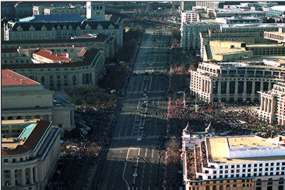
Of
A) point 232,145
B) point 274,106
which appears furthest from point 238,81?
point 232,145

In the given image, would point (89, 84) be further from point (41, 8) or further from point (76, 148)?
point (41, 8)

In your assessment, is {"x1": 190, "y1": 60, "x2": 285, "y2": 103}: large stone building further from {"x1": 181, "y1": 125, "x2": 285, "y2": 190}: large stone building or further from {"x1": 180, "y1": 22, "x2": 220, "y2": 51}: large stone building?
{"x1": 180, "y1": 22, "x2": 220, "y2": 51}: large stone building

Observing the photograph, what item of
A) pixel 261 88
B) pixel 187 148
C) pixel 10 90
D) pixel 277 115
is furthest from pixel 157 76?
pixel 187 148

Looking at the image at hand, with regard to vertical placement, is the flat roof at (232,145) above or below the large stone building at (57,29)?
below

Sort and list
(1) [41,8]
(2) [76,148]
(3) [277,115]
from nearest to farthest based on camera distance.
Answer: (2) [76,148]
(3) [277,115]
(1) [41,8]

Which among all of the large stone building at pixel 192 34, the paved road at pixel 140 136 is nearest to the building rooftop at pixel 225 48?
the paved road at pixel 140 136

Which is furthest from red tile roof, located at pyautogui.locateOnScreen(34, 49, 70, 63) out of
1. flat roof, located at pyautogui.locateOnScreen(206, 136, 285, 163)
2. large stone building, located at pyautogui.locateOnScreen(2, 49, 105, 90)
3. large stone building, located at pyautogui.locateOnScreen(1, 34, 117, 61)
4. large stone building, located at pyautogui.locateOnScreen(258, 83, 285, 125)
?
flat roof, located at pyautogui.locateOnScreen(206, 136, 285, 163)

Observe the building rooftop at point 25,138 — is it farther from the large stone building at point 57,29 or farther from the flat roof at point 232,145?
the large stone building at point 57,29
